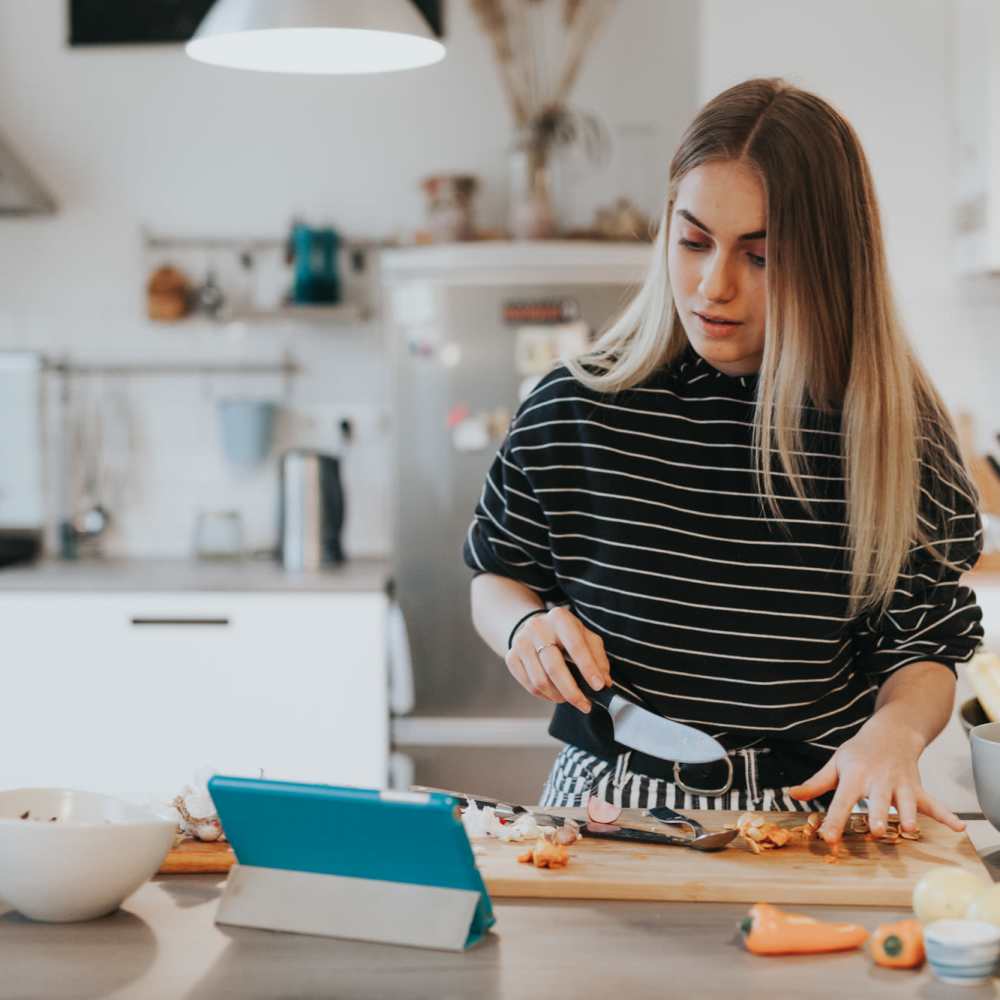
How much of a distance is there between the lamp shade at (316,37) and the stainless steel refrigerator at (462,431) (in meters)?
1.55

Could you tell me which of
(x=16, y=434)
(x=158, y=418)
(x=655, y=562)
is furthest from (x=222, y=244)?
(x=655, y=562)

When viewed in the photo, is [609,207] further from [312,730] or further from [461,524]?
[312,730]

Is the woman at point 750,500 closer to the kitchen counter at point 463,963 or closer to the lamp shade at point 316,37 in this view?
the kitchen counter at point 463,963

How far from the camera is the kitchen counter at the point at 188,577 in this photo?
10.1ft

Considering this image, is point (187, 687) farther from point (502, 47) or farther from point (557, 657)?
point (557, 657)

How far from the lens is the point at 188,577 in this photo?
3258 millimetres

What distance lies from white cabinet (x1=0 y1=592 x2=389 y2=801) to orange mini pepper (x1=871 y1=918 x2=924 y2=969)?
7.29 feet

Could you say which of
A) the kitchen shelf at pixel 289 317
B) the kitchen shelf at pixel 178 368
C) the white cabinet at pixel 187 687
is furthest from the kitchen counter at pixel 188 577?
the kitchen shelf at pixel 289 317

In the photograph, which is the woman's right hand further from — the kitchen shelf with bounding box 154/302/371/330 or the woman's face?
the kitchen shelf with bounding box 154/302/371/330

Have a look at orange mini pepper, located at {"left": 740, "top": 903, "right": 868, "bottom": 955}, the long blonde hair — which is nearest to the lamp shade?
the long blonde hair

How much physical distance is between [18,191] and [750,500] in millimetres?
2640

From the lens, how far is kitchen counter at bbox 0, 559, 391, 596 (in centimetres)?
307

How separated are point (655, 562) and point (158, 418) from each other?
8.55ft

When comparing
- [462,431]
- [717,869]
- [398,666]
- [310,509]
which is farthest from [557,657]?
[310,509]
